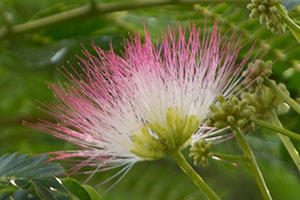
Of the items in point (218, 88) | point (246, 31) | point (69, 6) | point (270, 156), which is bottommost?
point (270, 156)

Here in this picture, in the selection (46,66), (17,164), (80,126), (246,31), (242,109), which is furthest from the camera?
(46,66)

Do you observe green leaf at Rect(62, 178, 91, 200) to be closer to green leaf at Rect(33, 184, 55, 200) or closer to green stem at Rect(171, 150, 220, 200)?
green leaf at Rect(33, 184, 55, 200)

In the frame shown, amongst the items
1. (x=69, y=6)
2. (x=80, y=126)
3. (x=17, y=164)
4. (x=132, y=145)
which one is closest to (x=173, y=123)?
(x=132, y=145)

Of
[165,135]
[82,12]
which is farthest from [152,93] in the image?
[82,12]

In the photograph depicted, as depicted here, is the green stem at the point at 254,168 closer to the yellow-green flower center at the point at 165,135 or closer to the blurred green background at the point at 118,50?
the yellow-green flower center at the point at 165,135

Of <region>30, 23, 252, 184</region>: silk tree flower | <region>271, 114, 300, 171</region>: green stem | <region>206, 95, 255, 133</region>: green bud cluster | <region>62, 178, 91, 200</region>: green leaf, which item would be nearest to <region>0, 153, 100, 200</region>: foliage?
<region>62, 178, 91, 200</region>: green leaf

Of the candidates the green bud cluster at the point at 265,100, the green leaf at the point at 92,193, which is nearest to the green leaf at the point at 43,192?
the green leaf at the point at 92,193

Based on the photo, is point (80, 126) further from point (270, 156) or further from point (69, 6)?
point (270, 156)
